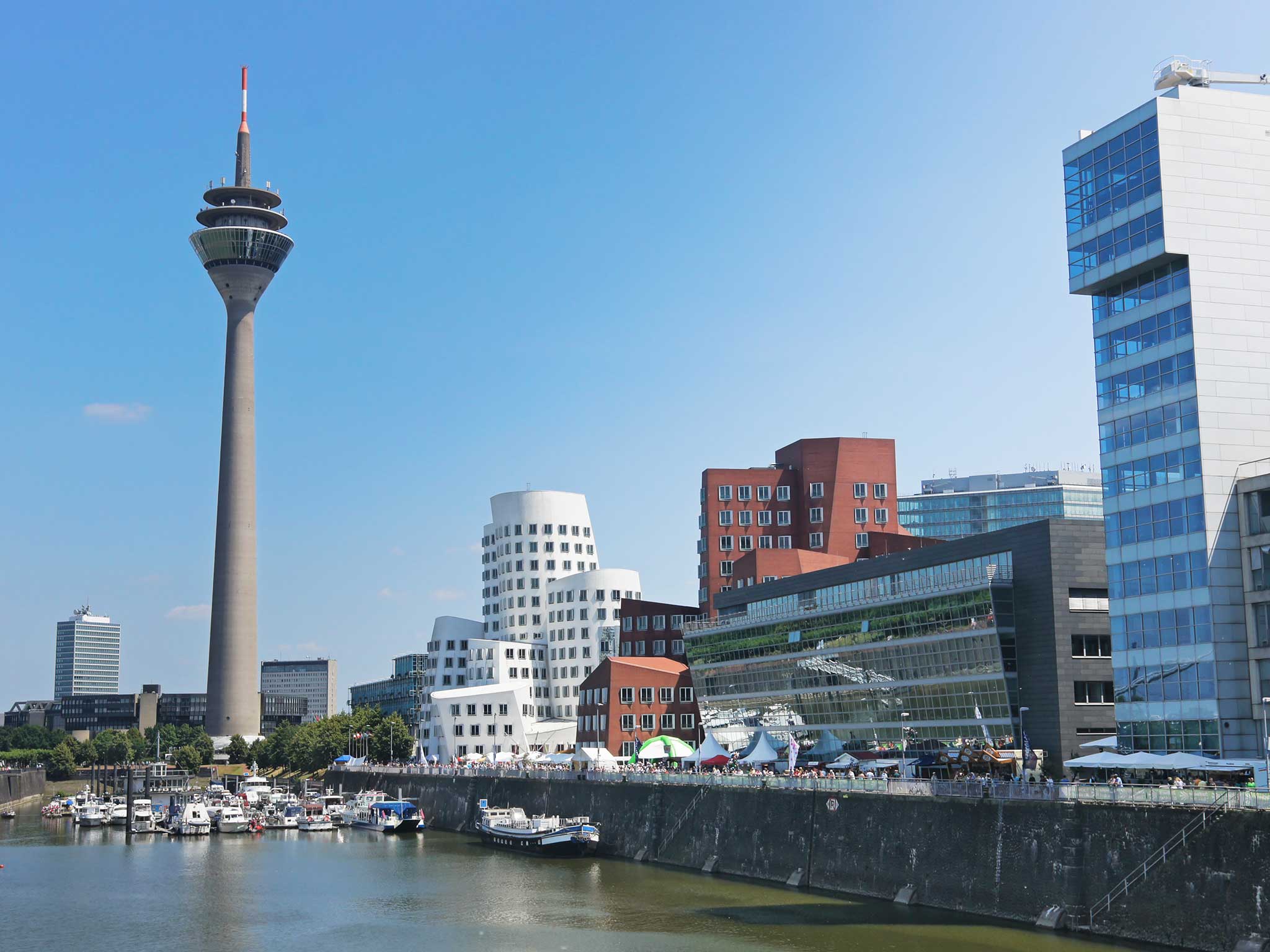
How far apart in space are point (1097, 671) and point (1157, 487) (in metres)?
18.9

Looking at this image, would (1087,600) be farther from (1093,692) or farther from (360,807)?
(360,807)

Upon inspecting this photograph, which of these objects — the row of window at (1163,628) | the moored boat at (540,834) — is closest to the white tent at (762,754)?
the moored boat at (540,834)

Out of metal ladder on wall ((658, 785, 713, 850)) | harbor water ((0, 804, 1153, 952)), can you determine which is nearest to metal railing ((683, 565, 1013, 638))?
metal ladder on wall ((658, 785, 713, 850))

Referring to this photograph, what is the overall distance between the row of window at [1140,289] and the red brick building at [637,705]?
8436 cm

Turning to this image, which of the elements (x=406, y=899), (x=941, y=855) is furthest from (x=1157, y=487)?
(x=406, y=899)

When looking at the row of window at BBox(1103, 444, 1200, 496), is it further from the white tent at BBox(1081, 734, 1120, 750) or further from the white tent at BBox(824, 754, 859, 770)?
the white tent at BBox(824, 754, 859, 770)

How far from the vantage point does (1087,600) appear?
90.6 m

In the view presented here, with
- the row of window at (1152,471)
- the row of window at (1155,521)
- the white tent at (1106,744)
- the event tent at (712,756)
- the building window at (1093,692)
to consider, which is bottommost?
the event tent at (712,756)

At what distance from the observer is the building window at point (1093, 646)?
3538 inches

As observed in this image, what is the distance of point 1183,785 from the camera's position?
54.2m

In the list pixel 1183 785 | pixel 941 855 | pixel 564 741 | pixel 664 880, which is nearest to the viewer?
pixel 1183 785

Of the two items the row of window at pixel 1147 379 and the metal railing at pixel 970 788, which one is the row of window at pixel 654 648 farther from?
the row of window at pixel 1147 379

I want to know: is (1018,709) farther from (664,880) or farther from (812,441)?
(812,441)

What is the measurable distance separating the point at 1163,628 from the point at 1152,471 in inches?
350
